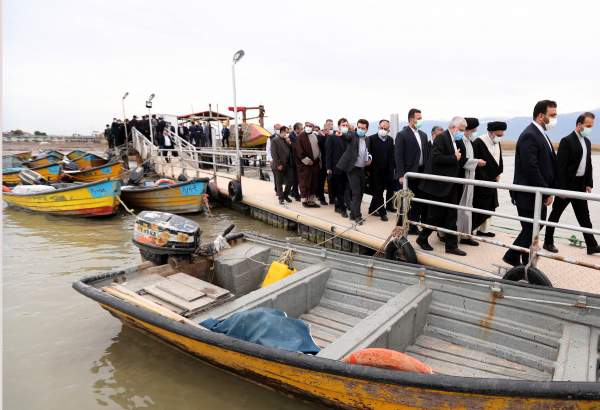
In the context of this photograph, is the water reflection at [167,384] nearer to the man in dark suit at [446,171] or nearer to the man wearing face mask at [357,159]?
the man in dark suit at [446,171]

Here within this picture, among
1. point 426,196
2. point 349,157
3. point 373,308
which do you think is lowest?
point 373,308

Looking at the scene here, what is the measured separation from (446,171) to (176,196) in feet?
26.2

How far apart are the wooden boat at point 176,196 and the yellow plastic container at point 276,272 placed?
677cm

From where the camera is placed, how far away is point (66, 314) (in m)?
5.37

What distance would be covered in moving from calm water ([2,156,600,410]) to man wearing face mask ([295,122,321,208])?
4.19m

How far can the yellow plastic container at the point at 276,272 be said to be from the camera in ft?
16.1

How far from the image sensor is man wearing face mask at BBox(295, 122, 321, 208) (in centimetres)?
881

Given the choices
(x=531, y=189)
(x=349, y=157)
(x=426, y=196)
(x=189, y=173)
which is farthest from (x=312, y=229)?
(x=189, y=173)

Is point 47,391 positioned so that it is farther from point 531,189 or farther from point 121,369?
point 531,189

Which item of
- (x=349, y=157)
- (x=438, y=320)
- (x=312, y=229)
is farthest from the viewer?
(x=312, y=229)

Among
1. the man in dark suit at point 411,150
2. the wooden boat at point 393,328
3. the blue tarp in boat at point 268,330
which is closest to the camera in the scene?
the wooden boat at point 393,328

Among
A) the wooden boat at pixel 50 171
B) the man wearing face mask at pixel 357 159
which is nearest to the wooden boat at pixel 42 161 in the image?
the wooden boat at pixel 50 171

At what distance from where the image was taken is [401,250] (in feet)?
17.8

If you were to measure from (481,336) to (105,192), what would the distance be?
9993 mm
